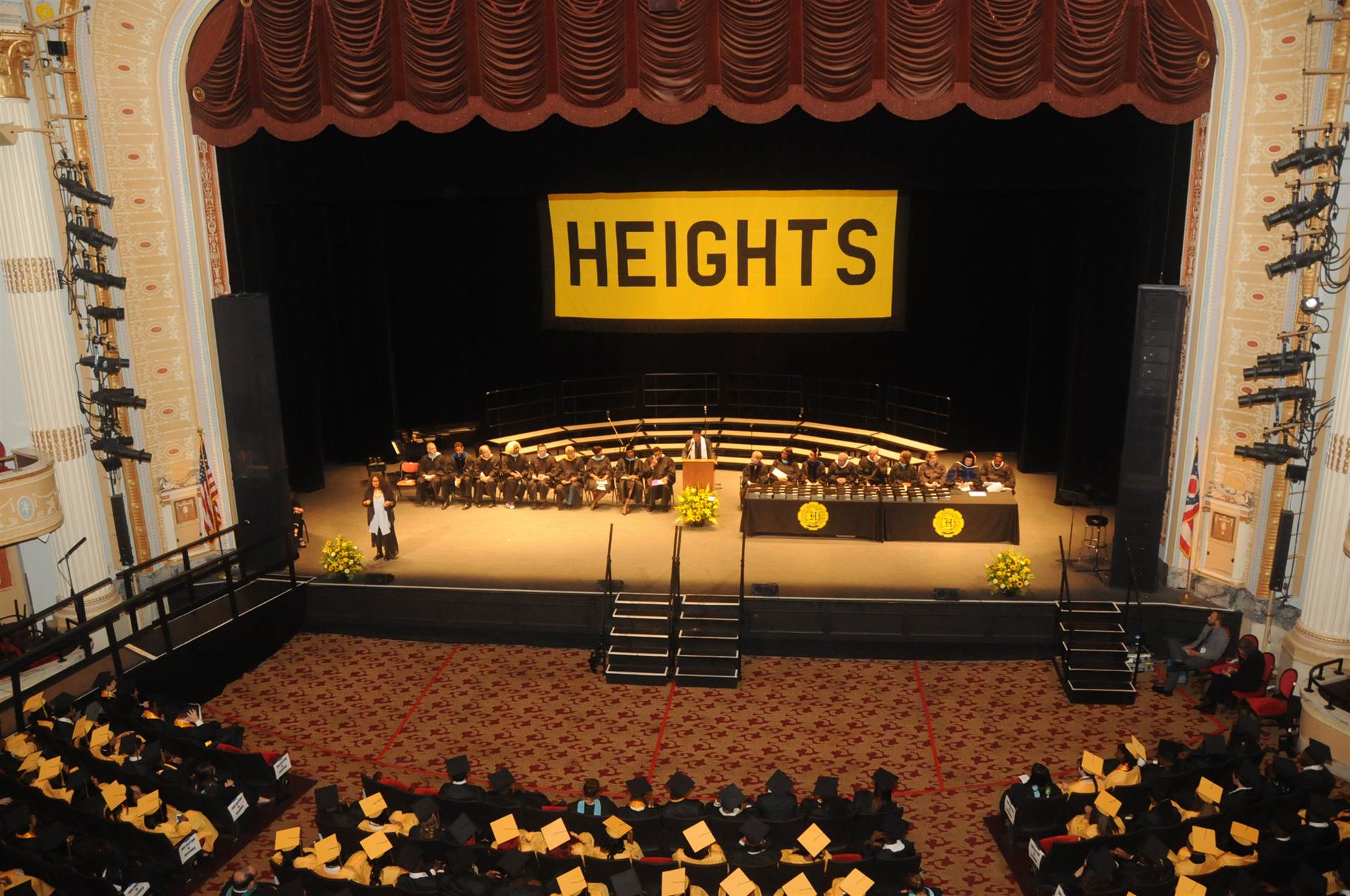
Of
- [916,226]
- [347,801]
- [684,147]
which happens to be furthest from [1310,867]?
[916,226]

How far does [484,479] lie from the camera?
19.5 m

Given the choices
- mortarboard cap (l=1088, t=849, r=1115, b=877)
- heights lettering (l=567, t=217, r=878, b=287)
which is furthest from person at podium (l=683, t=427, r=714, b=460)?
mortarboard cap (l=1088, t=849, r=1115, b=877)

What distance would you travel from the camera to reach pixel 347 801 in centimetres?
1174

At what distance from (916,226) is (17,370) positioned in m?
14.5

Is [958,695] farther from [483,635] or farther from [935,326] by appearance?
[935,326]

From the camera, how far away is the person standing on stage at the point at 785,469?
60.0 feet

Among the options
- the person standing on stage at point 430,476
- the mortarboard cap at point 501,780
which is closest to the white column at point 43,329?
the person standing on stage at point 430,476

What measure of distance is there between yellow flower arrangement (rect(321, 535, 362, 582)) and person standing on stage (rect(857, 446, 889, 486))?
26.3 feet

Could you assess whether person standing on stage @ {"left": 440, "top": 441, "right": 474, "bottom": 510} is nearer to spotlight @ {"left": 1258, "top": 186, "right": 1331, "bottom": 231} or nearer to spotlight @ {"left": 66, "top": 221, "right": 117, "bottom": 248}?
spotlight @ {"left": 66, "top": 221, "right": 117, "bottom": 248}

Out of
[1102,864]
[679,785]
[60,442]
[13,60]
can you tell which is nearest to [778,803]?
[679,785]

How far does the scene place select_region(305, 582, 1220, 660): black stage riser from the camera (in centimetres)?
1477

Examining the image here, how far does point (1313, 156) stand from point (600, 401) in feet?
46.3

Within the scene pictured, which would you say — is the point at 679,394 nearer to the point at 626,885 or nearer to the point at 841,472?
the point at 841,472

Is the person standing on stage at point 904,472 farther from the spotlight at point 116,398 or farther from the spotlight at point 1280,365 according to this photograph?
the spotlight at point 116,398
